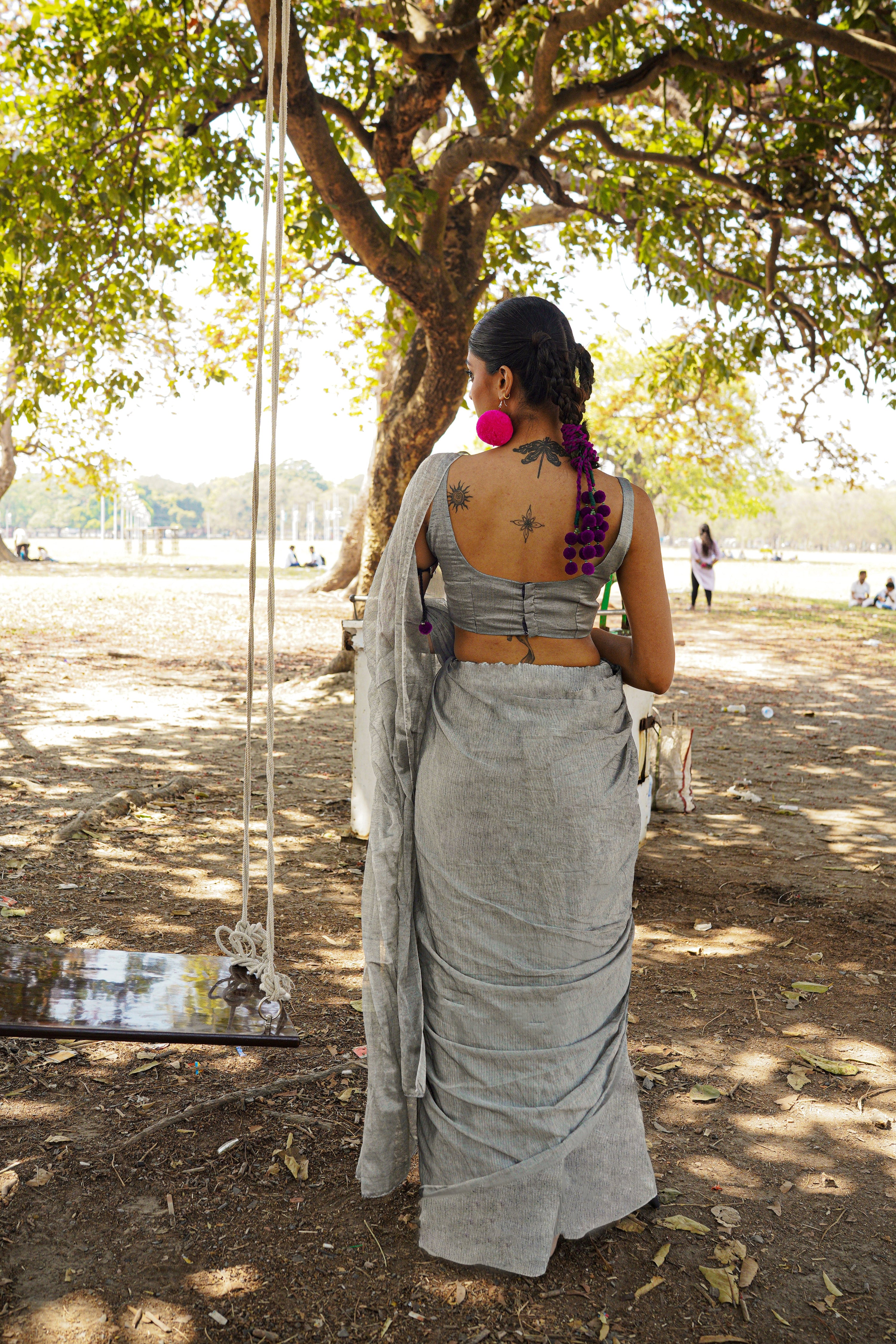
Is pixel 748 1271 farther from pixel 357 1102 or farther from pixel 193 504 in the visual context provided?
pixel 193 504

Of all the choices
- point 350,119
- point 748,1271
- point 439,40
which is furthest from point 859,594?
point 748,1271

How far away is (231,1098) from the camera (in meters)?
2.99

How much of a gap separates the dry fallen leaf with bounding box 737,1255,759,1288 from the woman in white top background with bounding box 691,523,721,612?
17873 mm

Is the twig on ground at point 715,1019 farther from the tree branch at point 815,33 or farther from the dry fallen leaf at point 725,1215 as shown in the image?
the tree branch at point 815,33

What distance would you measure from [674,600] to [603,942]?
22607mm

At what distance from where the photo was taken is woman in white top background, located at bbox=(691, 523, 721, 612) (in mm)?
20016

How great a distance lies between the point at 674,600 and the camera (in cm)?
2436

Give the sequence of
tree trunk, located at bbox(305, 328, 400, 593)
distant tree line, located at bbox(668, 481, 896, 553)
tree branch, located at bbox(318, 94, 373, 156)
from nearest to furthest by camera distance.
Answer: tree branch, located at bbox(318, 94, 373, 156) → tree trunk, located at bbox(305, 328, 400, 593) → distant tree line, located at bbox(668, 481, 896, 553)

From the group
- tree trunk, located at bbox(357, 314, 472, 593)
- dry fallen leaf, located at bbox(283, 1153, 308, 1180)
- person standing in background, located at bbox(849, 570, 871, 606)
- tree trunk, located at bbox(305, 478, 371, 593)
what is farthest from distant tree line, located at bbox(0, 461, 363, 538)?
dry fallen leaf, located at bbox(283, 1153, 308, 1180)

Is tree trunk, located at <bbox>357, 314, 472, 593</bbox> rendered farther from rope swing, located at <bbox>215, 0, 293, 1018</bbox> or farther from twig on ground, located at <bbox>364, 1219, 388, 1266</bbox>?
twig on ground, located at <bbox>364, 1219, 388, 1266</bbox>

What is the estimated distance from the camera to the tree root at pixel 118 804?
5.38 metres

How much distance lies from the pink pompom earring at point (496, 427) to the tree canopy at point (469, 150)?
4302 mm

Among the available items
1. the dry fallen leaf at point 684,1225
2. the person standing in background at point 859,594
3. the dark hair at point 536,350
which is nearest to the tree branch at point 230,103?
the dark hair at point 536,350

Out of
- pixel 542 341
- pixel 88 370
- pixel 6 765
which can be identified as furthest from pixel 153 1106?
pixel 88 370
